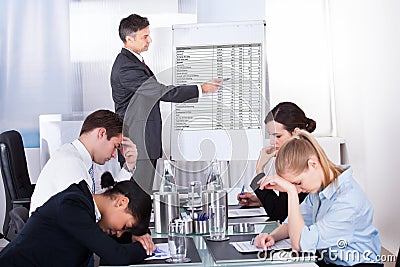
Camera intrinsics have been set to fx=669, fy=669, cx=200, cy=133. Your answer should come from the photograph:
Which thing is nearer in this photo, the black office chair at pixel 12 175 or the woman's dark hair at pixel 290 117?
the woman's dark hair at pixel 290 117

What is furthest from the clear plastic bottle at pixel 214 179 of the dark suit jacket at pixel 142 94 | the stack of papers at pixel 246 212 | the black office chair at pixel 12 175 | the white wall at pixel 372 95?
the white wall at pixel 372 95

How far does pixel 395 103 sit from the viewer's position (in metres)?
3.72

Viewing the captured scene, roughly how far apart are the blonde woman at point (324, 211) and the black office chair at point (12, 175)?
5.72 feet

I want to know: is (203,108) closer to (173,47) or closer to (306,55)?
(173,47)

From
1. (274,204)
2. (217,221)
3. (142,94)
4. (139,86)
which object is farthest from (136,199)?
(139,86)

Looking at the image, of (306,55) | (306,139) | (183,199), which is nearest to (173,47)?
(306,55)

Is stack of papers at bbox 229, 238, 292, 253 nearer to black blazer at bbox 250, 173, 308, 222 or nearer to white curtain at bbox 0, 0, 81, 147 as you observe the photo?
black blazer at bbox 250, 173, 308, 222

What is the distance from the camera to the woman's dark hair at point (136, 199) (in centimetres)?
219

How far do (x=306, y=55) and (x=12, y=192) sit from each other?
2595 millimetres

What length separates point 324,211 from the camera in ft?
7.29

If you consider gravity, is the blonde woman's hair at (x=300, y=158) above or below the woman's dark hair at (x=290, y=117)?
below

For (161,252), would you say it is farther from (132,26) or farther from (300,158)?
(132,26)

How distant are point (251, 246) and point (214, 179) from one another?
1.81 ft

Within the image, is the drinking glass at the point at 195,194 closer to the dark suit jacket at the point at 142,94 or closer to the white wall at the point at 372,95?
the dark suit jacket at the point at 142,94
